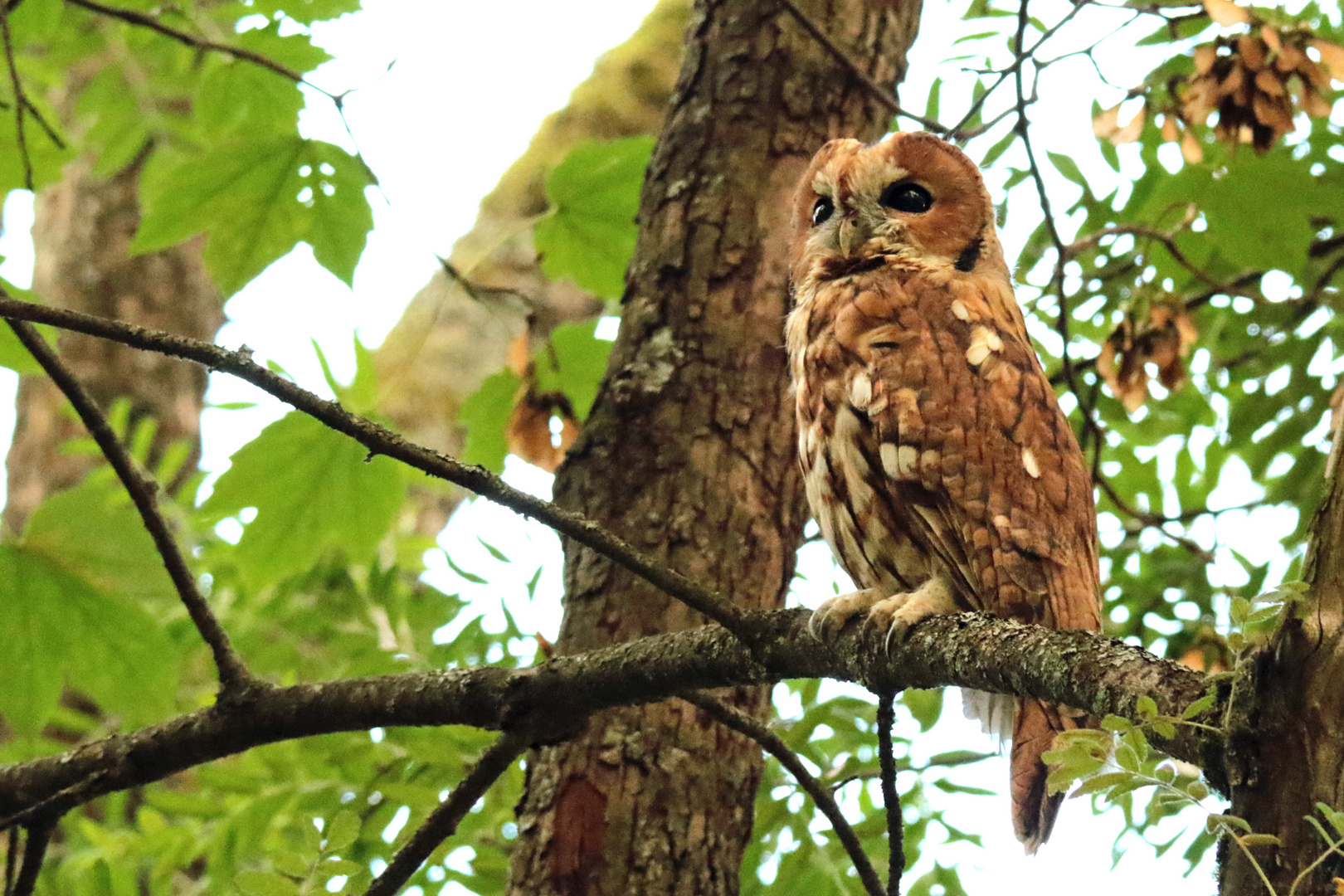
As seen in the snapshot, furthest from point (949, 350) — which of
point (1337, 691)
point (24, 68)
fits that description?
point (24, 68)

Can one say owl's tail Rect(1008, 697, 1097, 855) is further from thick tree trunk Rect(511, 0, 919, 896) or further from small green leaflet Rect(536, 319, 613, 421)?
small green leaflet Rect(536, 319, 613, 421)

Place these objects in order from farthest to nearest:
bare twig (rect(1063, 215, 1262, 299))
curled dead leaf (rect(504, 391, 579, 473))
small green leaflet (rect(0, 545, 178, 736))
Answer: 1. curled dead leaf (rect(504, 391, 579, 473))
2. bare twig (rect(1063, 215, 1262, 299))
3. small green leaflet (rect(0, 545, 178, 736))

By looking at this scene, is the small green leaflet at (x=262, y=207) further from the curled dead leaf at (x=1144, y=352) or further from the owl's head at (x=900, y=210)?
the curled dead leaf at (x=1144, y=352)

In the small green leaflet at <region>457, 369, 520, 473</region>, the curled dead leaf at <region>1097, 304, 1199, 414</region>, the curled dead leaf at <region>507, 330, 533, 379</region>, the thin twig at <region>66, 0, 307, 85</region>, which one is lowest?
the curled dead leaf at <region>1097, 304, 1199, 414</region>

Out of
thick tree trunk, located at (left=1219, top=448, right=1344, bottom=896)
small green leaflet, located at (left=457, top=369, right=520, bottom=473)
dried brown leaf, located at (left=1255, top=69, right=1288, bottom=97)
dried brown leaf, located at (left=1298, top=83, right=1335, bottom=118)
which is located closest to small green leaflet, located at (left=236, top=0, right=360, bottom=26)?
small green leaflet, located at (left=457, top=369, right=520, bottom=473)

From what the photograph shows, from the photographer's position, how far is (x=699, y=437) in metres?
2.38

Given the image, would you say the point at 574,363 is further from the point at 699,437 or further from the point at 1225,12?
the point at 1225,12

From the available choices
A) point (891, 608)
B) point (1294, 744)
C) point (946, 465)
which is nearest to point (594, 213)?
point (946, 465)

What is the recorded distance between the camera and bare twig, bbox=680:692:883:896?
1.76 m

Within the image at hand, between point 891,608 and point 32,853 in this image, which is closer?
point 891,608

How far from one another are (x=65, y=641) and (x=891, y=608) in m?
1.42

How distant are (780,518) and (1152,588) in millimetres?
1193

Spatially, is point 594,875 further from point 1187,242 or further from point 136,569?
point 1187,242

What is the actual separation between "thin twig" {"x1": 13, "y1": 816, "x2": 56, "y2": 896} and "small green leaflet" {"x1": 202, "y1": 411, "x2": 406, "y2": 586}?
0.71 metres
